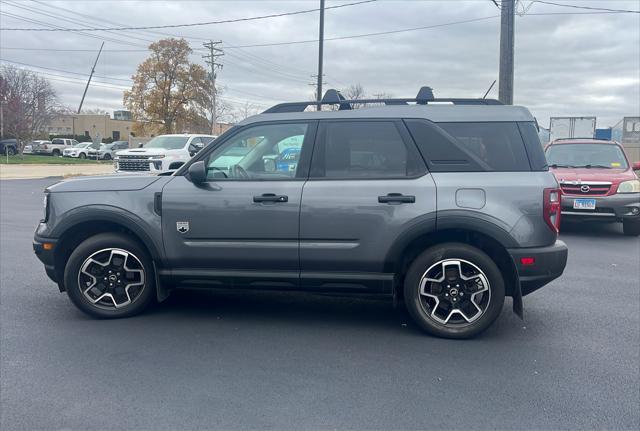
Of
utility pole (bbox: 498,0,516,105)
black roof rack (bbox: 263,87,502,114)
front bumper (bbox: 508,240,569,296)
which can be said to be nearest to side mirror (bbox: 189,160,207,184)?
black roof rack (bbox: 263,87,502,114)

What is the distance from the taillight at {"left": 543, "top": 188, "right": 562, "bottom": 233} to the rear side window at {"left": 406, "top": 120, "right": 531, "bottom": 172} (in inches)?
10.5

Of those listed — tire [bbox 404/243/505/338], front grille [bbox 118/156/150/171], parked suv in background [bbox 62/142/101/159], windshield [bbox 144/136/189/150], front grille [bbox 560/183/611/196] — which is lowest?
tire [bbox 404/243/505/338]

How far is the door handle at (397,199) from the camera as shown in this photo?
4646mm

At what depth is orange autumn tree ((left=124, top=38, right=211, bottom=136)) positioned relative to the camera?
188 ft

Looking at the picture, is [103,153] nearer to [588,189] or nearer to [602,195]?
[588,189]

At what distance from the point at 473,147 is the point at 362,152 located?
0.92 m

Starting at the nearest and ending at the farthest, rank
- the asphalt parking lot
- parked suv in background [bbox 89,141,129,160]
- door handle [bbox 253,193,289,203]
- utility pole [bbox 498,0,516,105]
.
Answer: the asphalt parking lot < door handle [bbox 253,193,289,203] < utility pole [bbox 498,0,516,105] < parked suv in background [bbox 89,141,129,160]

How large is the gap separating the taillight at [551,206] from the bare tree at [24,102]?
163ft

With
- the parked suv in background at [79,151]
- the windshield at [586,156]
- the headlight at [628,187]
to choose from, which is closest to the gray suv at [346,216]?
the headlight at [628,187]

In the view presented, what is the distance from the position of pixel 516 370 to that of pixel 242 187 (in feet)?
8.50

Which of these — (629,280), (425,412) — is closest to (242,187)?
(425,412)

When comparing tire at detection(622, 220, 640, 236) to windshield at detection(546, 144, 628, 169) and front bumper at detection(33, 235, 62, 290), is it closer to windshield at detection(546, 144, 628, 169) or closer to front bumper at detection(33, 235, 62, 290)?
windshield at detection(546, 144, 628, 169)

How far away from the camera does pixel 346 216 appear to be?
470cm

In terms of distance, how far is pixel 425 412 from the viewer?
3.50 meters
